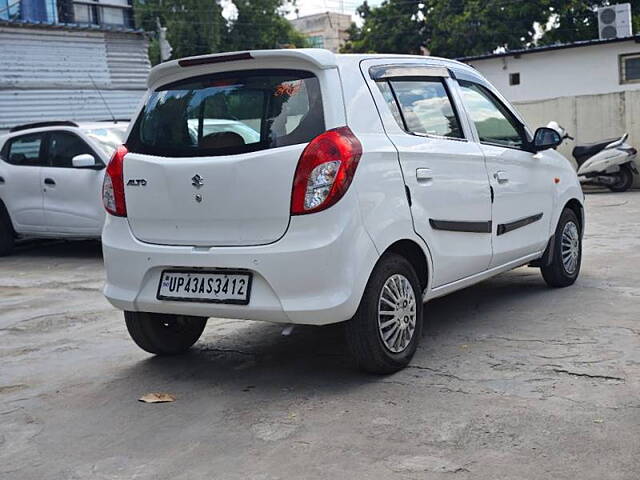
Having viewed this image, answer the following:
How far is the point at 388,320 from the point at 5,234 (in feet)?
25.7

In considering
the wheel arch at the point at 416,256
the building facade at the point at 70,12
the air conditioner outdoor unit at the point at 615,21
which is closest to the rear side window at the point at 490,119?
the wheel arch at the point at 416,256

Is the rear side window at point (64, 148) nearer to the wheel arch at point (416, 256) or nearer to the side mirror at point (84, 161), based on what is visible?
the side mirror at point (84, 161)

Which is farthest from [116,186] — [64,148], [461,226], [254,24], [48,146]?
[254,24]

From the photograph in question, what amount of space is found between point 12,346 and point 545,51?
17915 millimetres

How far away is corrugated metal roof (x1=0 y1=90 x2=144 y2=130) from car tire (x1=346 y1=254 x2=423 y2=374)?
1532 cm

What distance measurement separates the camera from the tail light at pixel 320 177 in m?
4.45

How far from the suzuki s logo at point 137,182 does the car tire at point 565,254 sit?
337 cm

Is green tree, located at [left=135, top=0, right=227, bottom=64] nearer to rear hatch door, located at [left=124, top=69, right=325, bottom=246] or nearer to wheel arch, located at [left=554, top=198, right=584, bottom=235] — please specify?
wheel arch, located at [left=554, top=198, right=584, bottom=235]

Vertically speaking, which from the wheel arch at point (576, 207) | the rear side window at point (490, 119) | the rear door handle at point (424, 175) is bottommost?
the wheel arch at point (576, 207)

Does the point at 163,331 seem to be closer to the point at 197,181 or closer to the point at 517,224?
the point at 197,181

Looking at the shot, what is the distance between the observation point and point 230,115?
4.87 m

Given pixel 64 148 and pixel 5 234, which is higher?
pixel 64 148

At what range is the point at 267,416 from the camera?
4309 millimetres

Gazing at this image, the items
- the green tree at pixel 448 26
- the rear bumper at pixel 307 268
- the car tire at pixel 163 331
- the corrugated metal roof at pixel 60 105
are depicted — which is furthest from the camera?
the green tree at pixel 448 26
